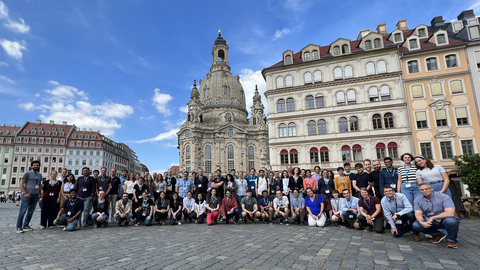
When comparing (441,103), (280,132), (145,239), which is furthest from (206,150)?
(145,239)

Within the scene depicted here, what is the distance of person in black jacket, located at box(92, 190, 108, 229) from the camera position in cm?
988

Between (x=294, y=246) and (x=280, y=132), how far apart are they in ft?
77.1

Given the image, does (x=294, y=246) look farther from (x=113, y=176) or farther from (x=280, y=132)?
(x=280, y=132)

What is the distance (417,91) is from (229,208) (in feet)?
81.0

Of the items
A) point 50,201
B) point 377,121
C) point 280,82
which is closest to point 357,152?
point 377,121

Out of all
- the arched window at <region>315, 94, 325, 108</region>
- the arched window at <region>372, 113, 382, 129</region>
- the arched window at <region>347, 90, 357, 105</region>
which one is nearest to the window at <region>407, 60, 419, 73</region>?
the arched window at <region>372, 113, 382, 129</region>

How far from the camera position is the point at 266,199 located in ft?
38.1

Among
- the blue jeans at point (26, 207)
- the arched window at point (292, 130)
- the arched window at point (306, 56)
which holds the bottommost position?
the blue jeans at point (26, 207)

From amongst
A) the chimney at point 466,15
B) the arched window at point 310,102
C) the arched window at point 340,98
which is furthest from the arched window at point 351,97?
the chimney at point 466,15

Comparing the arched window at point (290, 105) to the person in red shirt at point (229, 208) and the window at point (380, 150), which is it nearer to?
the window at point (380, 150)

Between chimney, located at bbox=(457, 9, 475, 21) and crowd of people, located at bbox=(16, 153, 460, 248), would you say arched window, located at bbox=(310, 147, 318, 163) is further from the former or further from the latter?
chimney, located at bbox=(457, 9, 475, 21)

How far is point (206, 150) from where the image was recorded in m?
65.7

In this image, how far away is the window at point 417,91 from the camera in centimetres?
2581

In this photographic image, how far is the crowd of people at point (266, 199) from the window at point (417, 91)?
19930 millimetres
